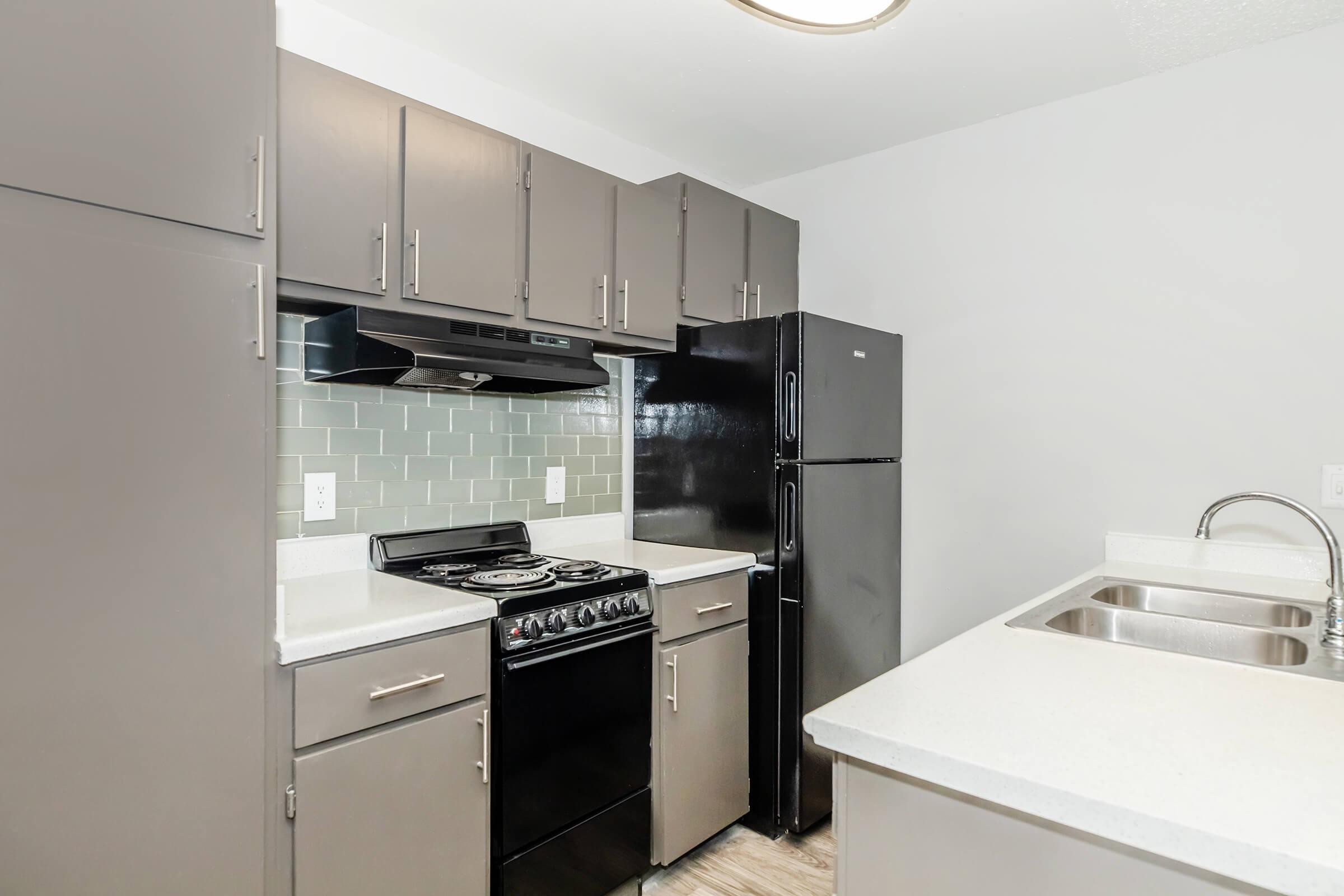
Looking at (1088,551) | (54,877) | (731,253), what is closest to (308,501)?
(54,877)

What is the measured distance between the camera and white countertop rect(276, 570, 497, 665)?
150 centimetres

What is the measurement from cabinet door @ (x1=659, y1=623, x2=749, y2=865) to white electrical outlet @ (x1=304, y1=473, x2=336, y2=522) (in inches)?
42.0

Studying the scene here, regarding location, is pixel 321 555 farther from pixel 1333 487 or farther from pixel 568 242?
pixel 1333 487

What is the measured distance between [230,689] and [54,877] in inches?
14.0

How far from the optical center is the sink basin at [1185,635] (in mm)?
1490

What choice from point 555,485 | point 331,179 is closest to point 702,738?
point 555,485

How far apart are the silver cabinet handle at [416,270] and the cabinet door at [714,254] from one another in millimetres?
1102

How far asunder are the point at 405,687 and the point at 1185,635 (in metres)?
1.73

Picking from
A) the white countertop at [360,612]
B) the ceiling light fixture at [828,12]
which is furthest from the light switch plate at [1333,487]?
the white countertop at [360,612]

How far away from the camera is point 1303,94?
85.6 inches

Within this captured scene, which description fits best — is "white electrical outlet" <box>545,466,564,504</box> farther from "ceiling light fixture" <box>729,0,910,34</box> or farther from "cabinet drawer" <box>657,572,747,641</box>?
"ceiling light fixture" <box>729,0,910,34</box>

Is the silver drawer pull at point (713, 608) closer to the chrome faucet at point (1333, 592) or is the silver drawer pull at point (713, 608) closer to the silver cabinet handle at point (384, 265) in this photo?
the silver cabinet handle at point (384, 265)

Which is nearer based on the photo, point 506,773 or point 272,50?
point 272,50

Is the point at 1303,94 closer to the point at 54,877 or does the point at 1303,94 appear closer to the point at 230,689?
the point at 230,689
